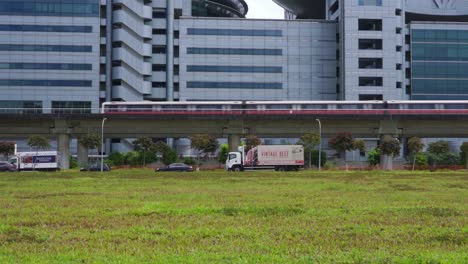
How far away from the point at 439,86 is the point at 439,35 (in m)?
10.9

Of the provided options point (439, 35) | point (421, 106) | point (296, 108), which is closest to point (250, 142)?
point (296, 108)

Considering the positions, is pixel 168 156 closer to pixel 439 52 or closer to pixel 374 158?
pixel 374 158

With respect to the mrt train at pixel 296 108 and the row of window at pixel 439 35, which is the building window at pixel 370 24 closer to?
the row of window at pixel 439 35

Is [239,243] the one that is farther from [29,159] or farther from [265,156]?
[29,159]

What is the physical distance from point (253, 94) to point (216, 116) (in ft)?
119

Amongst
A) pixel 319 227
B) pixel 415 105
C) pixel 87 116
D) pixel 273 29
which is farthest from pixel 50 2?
pixel 319 227

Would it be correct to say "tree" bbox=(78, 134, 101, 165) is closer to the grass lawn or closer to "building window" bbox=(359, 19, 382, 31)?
"building window" bbox=(359, 19, 382, 31)

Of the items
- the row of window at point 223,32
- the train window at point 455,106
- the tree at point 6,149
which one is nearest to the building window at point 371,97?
the row of window at point 223,32

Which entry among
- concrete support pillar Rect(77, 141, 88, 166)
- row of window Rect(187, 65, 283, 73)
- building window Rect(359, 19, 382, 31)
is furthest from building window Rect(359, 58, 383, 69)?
concrete support pillar Rect(77, 141, 88, 166)

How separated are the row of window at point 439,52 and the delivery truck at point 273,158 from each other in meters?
57.4

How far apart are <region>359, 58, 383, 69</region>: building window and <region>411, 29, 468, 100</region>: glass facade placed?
7.43 metres

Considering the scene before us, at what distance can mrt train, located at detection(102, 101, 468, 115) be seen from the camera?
88875 mm

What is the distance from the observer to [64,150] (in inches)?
3600

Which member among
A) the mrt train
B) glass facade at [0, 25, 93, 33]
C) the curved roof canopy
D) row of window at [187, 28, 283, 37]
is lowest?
the mrt train
